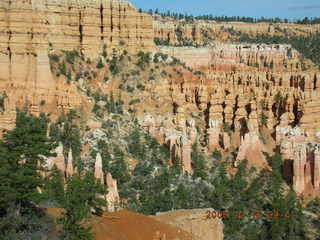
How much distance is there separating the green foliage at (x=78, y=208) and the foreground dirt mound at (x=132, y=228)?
0.79 metres

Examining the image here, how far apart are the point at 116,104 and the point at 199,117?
8.56 metres

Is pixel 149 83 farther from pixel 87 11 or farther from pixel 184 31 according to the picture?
pixel 184 31

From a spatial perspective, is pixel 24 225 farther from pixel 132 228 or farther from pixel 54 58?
pixel 54 58

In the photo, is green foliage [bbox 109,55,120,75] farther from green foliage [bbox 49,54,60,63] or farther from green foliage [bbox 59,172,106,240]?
green foliage [bbox 59,172,106,240]

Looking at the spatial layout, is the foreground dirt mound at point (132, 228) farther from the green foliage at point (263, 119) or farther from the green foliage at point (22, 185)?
the green foliage at point (263, 119)

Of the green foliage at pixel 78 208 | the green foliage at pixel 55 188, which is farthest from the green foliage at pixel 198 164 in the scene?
the green foliage at pixel 78 208

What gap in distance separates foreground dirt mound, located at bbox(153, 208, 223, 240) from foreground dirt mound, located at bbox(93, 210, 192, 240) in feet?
2.71

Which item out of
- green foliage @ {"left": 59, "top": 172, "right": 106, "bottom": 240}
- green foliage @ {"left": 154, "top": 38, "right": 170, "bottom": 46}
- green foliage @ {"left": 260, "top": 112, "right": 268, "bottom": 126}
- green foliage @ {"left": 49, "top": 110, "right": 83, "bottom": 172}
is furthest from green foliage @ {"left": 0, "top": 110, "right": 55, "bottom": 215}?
green foliage @ {"left": 154, "top": 38, "right": 170, "bottom": 46}

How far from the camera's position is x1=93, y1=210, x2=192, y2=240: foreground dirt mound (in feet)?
81.0

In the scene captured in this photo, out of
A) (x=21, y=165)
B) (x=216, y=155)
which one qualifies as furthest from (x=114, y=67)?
(x=21, y=165)

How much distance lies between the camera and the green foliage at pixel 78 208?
21.3m

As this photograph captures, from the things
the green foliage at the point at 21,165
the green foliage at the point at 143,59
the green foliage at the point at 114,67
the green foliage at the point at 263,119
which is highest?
the green foliage at the point at 143,59

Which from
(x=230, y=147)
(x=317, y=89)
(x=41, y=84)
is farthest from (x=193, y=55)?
(x=41, y=84)
